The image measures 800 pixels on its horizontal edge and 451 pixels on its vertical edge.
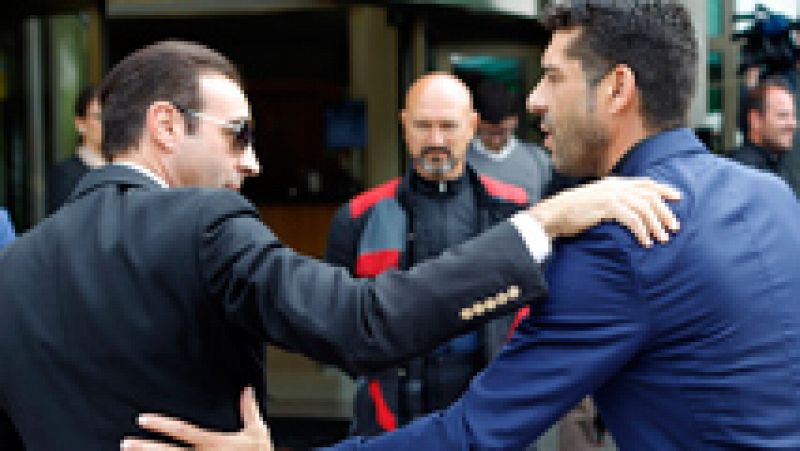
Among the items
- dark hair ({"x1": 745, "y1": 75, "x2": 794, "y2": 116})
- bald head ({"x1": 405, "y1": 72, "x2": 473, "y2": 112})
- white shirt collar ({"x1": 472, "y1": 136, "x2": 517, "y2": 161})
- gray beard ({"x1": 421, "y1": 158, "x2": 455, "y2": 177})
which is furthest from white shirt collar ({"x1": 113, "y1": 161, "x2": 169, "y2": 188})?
dark hair ({"x1": 745, "y1": 75, "x2": 794, "y2": 116})

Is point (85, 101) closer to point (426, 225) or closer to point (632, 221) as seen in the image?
point (426, 225)

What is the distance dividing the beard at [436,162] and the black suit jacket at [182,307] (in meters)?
2.34

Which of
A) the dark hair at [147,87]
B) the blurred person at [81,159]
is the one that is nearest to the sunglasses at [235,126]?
the dark hair at [147,87]

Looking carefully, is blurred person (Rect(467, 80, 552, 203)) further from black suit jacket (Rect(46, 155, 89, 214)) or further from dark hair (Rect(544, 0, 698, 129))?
dark hair (Rect(544, 0, 698, 129))

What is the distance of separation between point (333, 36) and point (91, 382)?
24.2 feet

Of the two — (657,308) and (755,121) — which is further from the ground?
(755,121)

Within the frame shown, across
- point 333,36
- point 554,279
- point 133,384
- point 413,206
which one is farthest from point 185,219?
point 333,36

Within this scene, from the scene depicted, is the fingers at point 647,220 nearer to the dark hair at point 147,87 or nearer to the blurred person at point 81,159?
the dark hair at point 147,87

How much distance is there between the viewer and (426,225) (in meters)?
3.85

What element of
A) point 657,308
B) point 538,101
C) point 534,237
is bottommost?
point 657,308

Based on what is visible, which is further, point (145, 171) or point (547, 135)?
point (547, 135)

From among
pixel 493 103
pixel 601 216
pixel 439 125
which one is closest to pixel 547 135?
pixel 601 216

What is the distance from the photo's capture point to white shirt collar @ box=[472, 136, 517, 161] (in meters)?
5.92

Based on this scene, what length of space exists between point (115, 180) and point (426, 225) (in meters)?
2.19
